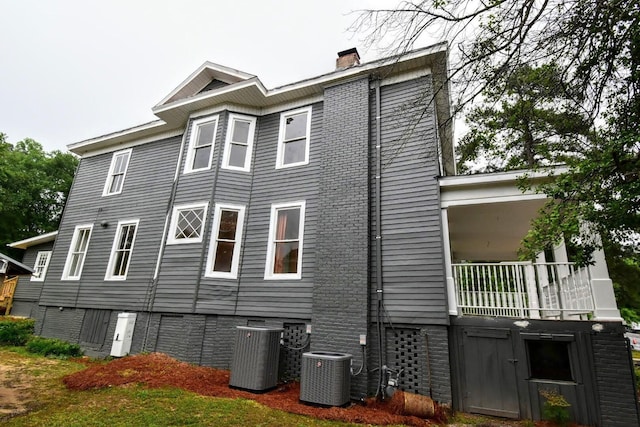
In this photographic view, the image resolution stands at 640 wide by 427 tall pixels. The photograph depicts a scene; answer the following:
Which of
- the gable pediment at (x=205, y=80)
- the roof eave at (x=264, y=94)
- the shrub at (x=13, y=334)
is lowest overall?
the shrub at (x=13, y=334)

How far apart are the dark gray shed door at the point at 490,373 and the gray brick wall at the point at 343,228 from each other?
1.94 meters

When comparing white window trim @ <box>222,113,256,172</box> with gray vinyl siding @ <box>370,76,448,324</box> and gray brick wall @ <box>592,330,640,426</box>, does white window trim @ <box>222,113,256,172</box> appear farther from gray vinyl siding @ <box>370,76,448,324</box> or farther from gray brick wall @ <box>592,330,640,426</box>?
gray brick wall @ <box>592,330,640,426</box>

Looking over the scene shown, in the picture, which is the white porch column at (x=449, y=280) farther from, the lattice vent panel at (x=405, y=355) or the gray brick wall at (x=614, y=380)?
the gray brick wall at (x=614, y=380)

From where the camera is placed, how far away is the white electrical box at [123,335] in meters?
8.31

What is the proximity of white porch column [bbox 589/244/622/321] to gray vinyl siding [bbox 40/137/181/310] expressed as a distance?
10528 mm

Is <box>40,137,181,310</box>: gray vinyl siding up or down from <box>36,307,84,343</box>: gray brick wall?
up

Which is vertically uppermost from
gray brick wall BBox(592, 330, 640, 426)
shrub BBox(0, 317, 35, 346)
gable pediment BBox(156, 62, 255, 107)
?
gable pediment BBox(156, 62, 255, 107)

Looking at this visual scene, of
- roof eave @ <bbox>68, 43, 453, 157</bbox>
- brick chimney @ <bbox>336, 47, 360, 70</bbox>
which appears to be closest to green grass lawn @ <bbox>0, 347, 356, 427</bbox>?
roof eave @ <bbox>68, 43, 453, 157</bbox>

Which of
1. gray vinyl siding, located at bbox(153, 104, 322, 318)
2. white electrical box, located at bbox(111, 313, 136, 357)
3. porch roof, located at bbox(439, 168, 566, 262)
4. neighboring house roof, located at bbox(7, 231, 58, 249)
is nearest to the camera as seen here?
porch roof, located at bbox(439, 168, 566, 262)

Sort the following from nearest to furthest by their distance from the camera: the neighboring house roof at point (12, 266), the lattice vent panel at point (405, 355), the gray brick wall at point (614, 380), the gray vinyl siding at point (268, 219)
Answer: the gray brick wall at point (614, 380), the lattice vent panel at point (405, 355), the neighboring house roof at point (12, 266), the gray vinyl siding at point (268, 219)

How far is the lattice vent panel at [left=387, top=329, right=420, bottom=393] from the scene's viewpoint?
5836 millimetres

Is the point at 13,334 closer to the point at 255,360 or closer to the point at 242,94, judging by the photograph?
the point at 255,360

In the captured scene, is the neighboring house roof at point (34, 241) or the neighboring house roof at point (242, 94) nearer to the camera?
the neighboring house roof at point (242, 94)

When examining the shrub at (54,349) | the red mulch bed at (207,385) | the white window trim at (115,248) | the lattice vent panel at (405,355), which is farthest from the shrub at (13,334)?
the lattice vent panel at (405,355)
